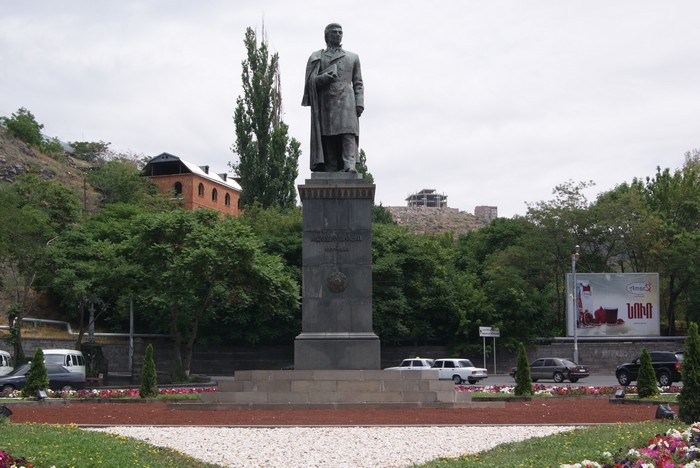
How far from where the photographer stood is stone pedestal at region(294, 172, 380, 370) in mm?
20141

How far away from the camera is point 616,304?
4850cm

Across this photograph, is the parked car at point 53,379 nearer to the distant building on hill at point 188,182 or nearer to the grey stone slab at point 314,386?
the grey stone slab at point 314,386

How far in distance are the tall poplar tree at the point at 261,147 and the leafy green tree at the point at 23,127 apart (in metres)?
34.2

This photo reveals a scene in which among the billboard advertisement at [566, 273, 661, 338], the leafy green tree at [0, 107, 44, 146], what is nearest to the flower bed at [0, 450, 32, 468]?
the billboard advertisement at [566, 273, 661, 338]

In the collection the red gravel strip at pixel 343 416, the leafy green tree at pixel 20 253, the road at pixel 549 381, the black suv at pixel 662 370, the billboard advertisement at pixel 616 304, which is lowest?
the road at pixel 549 381

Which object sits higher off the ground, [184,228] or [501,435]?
[184,228]

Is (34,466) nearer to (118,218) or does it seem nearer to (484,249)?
(118,218)

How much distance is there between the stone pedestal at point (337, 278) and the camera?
2014 cm

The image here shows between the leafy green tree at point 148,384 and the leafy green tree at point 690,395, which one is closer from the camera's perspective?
the leafy green tree at point 690,395

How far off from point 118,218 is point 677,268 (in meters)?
35.4

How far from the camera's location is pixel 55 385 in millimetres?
31281

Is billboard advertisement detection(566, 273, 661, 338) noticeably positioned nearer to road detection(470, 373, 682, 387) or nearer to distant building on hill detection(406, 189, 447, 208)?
road detection(470, 373, 682, 387)

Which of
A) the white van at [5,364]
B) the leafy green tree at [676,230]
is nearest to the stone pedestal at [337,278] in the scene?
the white van at [5,364]

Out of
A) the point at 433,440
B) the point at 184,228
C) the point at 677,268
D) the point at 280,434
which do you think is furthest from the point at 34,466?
the point at 677,268
